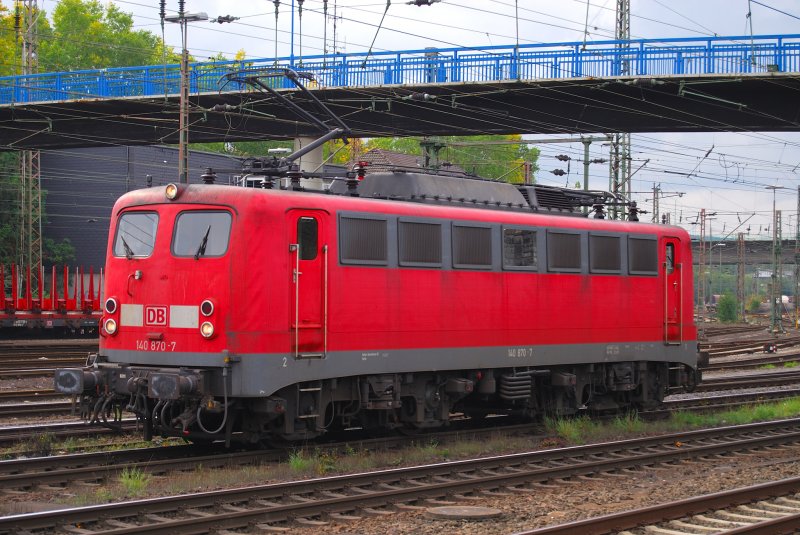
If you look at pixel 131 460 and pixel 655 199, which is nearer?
pixel 131 460

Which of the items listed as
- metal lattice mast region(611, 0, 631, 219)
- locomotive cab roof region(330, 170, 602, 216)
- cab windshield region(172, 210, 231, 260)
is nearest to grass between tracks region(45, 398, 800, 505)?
cab windshield region(172, 210, 231, 260)

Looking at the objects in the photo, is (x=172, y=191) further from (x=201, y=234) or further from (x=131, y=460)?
(x=131, y=460)

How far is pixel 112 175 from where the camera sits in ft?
184

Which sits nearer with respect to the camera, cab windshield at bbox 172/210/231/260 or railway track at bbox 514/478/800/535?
railway track at bbox 514/478/800/535

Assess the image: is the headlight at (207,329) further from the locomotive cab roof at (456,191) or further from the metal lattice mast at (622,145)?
the metal lattice mast at (622,145)

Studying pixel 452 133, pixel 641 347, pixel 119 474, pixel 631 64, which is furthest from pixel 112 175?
pixel 119 474

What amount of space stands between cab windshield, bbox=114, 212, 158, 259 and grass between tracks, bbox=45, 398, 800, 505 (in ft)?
10.4

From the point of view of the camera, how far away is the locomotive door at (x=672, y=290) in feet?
64.6

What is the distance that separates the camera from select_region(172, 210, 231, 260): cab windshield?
13.3 metres

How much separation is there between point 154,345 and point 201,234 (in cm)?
159

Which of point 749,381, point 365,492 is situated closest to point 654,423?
point 365,492

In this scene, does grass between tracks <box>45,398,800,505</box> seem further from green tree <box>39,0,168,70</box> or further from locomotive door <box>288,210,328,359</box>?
green tree <box>39,0,168,70</box>

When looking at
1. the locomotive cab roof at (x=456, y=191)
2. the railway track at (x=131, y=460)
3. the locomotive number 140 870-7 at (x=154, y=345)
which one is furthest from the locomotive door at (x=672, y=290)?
the locomotive number 140 870-7 at (x=154, y=345)

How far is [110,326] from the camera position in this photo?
1392cm
